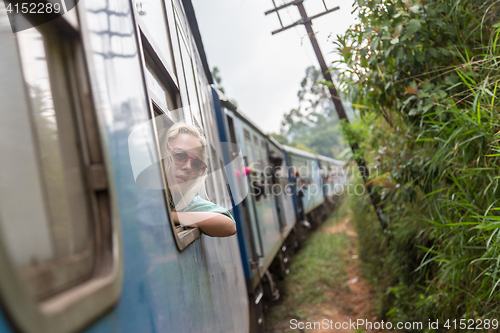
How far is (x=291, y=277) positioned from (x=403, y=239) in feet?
13.3

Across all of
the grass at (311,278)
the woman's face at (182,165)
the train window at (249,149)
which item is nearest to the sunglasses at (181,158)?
the woman's face at (182,165)

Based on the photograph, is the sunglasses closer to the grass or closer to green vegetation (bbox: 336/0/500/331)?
green vegetation (bbox: 336/0/500/331)

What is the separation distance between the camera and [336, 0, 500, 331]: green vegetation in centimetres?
243

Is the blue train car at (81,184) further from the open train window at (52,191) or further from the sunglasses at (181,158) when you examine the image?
the sunglasses at (181,158)

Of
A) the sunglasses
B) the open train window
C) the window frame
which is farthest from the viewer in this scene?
the sunglasses

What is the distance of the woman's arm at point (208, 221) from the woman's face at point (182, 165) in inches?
4.5

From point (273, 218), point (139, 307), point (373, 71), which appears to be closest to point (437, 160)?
point (373, 71)

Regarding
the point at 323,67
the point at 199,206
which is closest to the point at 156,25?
the point at 199,206

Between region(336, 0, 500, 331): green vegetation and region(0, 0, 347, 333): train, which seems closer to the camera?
region(0, 0, 347, 333): train

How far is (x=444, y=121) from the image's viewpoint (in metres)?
2.99

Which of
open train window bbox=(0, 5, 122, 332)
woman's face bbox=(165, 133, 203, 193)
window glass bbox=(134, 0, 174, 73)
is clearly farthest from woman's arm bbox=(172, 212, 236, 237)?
open train window bbox=(0, 5, 122, 332)

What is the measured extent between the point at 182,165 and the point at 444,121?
2405mm

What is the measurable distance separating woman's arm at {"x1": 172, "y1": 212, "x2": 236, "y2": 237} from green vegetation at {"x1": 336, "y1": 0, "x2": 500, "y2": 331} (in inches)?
54.8

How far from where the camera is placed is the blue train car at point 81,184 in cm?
51
